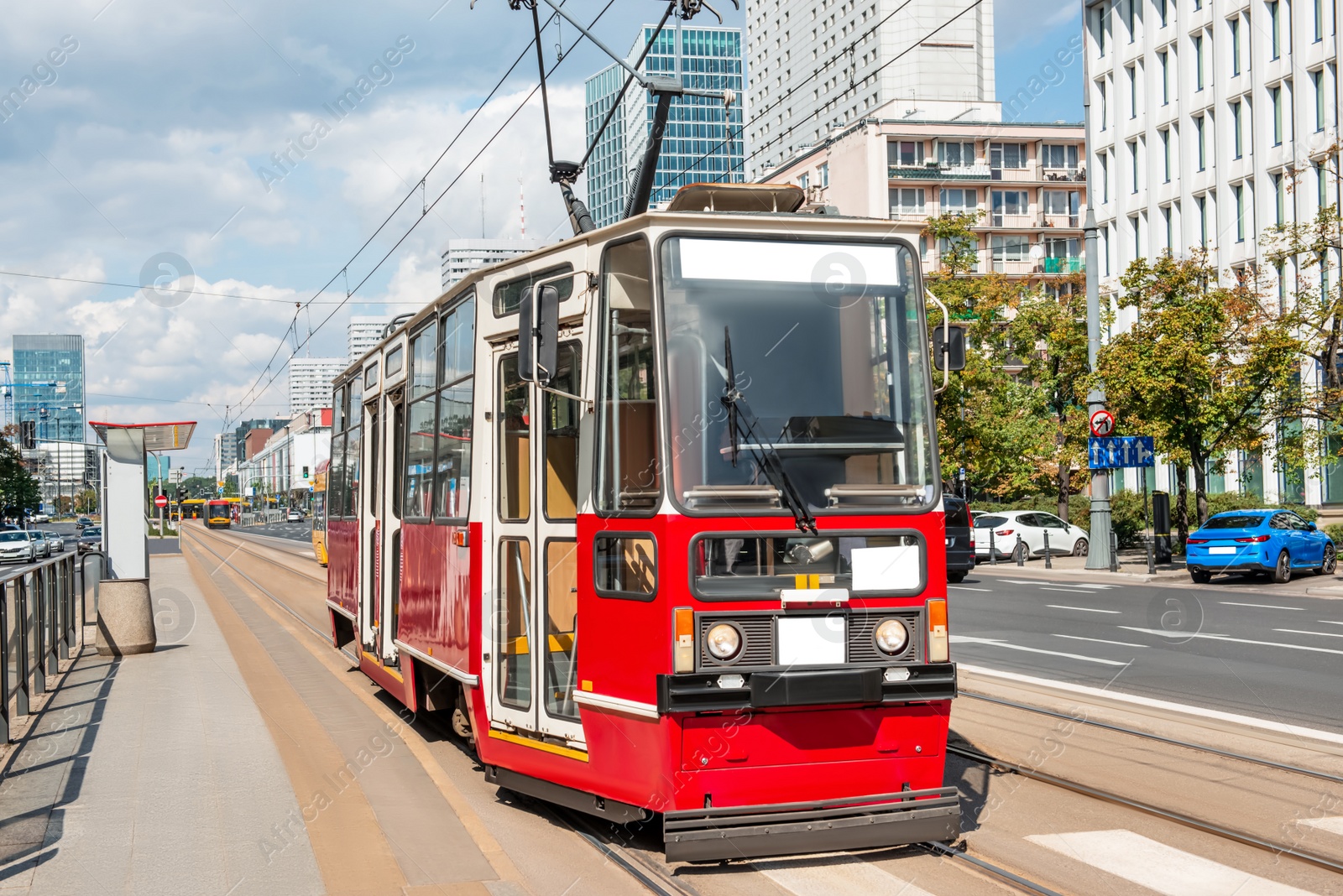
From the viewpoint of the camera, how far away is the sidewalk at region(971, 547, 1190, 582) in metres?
27.5

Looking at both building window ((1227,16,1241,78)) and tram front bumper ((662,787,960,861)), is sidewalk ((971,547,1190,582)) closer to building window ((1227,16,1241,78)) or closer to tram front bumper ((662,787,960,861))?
building window ((1227,16,1241,78))

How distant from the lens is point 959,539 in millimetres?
27281

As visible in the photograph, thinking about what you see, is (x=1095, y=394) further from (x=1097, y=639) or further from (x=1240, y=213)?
(x=1240, y=213)

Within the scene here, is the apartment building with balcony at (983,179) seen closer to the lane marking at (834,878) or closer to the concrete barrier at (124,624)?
the concrete barrier at (124,624)

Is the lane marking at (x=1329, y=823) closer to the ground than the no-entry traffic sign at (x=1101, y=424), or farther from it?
closer to the ground

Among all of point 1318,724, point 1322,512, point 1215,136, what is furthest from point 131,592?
point 1215,136

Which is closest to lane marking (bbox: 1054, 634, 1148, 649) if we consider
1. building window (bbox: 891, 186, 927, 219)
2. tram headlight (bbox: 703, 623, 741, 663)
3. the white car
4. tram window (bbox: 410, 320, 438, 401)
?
tram window (bbox: 410, 320, 438, 401)

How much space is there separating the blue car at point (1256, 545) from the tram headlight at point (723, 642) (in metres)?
21.4

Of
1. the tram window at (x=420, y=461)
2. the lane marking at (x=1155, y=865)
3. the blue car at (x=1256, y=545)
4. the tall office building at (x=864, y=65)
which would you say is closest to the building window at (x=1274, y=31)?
the blue car at (x=1256, y=545)

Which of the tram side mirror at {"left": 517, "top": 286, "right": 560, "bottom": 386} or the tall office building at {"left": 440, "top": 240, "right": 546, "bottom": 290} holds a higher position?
the tall office building at {"left": 440, "top": 240, "right": 546, "bottom": 290}

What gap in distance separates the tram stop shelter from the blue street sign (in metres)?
19.5

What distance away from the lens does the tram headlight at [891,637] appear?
6148 millimetres

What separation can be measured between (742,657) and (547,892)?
139cm

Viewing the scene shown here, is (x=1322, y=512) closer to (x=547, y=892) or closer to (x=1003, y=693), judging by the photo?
(x=1003, y=693)
